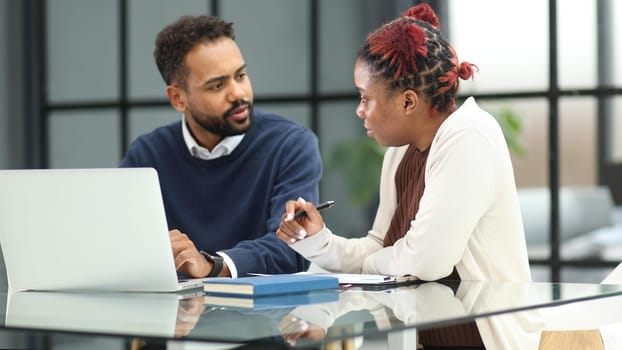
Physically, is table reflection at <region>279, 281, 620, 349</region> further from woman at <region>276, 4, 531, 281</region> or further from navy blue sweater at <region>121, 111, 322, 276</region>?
navy blue sweater at <region>121, 111, 322, 276</region>

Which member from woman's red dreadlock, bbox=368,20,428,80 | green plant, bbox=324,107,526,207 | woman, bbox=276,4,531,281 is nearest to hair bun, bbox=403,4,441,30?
woman, bbox=276,4,531,281

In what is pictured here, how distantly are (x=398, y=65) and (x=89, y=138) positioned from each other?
3835 millimetres

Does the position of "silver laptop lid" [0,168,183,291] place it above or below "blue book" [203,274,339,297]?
above

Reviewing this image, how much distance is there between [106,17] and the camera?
→ 5.86 metres

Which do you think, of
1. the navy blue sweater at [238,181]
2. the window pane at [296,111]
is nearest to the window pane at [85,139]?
the window pane at [296,111]

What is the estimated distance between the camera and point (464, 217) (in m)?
2.20

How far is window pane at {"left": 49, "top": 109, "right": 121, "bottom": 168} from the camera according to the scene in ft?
19.2

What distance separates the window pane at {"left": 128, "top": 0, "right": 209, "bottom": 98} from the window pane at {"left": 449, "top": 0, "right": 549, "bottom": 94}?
1638mm

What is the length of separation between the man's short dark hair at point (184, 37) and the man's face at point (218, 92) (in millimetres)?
22

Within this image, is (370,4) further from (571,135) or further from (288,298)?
(288,298)

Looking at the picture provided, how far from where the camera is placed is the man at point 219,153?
291 cm

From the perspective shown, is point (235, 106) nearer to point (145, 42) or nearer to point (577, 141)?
point (577, 141)

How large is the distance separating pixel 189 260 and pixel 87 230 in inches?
12.5

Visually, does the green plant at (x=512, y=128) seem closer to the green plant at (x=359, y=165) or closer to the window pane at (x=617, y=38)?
the window pane at (x=617, y=38)
